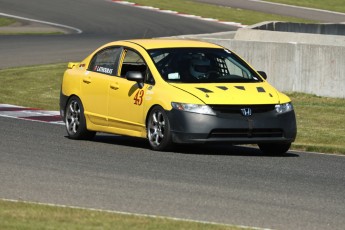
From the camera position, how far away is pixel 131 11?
50.1 m

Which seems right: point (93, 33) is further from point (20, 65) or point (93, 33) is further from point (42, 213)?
point (42, 213)

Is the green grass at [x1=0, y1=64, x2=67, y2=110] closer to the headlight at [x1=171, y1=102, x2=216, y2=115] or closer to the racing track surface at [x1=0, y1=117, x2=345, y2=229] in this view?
the racing track surface at [x1=0, y1=117, x2=345, y2=229]

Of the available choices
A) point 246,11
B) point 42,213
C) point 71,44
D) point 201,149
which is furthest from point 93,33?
point 42,213

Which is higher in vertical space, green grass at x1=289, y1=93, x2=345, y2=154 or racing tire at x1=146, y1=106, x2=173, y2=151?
racing tire at x1=146, y1=106, x2=173, y2=151

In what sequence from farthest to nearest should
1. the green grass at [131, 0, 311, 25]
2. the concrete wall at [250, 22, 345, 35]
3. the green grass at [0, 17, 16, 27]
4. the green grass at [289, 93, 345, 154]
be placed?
1. the green grass at [131, 0, 311, 25]
2. the green grass at [0, 17, 16, 27]
3. the concrete wall at [250, 22, 345, 35]
4. the green grass at [289, 93, 345, 154]

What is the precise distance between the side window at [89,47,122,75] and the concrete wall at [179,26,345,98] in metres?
7.50

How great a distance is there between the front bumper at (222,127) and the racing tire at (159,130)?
0.08 metres

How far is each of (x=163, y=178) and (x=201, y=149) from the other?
3506mm

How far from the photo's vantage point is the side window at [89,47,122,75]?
52.9ft

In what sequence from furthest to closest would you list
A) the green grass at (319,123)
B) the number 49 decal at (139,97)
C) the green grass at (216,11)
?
1. the green grass at (216,11)
2. the green grass at (319,123)
3. the number 49 decal at (139,97)

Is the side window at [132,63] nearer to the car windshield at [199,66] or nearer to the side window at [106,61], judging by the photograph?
the side window at [106,61]

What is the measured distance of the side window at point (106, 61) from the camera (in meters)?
16.1

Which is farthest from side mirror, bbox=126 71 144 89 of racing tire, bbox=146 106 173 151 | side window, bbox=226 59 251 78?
side window, bbox=226 59 251 78

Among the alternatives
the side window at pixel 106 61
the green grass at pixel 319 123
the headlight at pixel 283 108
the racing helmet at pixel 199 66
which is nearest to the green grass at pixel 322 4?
the green grass at pixel 319 123
